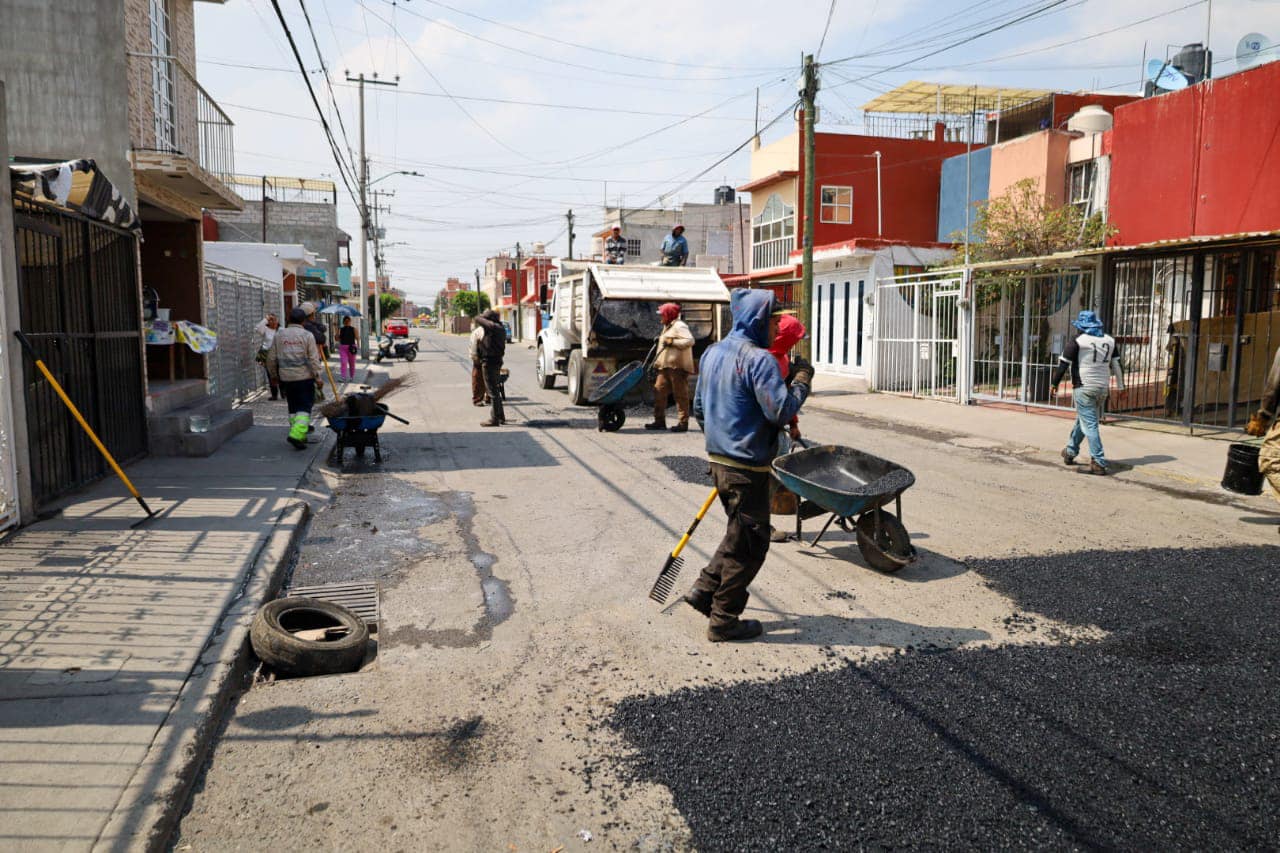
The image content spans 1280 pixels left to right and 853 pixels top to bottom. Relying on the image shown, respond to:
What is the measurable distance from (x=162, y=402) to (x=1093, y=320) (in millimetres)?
11522

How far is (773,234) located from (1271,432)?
24.4 m

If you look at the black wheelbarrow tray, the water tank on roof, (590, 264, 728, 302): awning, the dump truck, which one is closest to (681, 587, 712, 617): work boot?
the black wheelbarrow tray

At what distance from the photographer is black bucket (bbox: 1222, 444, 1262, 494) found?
24.0 feet

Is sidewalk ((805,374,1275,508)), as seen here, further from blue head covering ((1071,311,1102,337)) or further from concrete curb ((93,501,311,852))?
concrete curb ((93,501,311,852))

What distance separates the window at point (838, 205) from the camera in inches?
1132

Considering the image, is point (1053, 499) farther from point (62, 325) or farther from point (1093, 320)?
point (62, 325)

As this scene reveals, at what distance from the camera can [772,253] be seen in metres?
30.7

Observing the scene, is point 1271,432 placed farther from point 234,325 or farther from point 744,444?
point 234,325

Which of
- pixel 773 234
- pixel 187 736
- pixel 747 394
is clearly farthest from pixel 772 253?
pixel 187 736

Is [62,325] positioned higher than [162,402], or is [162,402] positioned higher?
[62,325]

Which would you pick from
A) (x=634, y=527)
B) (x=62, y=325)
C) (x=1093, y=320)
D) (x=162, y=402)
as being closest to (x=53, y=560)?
(x=62, y=325)

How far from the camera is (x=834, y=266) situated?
78.3 feet

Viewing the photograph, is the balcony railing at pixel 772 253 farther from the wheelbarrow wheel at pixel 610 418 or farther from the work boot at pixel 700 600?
the work boot at pixel 700 600

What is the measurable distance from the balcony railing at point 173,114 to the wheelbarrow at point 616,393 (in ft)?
20.9
